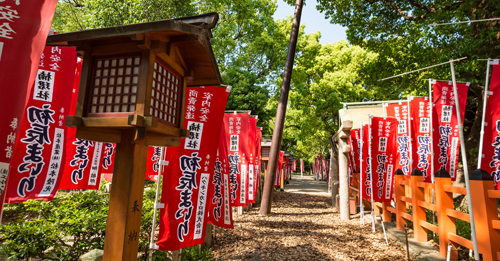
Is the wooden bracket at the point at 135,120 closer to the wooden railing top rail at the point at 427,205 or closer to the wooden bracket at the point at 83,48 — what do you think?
the wooden bracket at the point at 83,48

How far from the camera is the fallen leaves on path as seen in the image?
243 inches

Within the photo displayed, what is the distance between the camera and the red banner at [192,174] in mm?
4266

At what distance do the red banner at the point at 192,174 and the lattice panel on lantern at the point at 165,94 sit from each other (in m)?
0.89

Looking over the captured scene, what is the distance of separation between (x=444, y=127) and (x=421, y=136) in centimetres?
63

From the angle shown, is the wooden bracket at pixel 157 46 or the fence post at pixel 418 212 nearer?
the wooden bracket at pixel 157 46

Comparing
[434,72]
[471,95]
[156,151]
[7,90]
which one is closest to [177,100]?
[7,90]

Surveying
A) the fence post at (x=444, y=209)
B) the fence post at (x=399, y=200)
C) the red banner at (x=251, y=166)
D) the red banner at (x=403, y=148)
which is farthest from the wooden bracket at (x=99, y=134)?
the red banner at (x=403, y=148)

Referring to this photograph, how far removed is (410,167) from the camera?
8.08 metres

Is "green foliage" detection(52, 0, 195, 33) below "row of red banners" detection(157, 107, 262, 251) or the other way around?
the other way around

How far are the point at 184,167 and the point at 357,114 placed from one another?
1020 cm

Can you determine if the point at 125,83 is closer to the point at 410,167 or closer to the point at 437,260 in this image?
A: the point at 437,260

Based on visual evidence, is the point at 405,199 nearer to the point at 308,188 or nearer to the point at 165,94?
the point at 165,94

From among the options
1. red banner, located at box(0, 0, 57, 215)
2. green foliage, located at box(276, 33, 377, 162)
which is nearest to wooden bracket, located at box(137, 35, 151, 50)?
red banner, located at box(0, 0, 57, 215)

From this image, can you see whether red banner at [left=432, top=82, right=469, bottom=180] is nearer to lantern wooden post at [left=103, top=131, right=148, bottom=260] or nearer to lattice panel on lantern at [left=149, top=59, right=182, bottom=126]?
lattice panel on lantern at [left=149, top=59, right=182, bottom=126]
